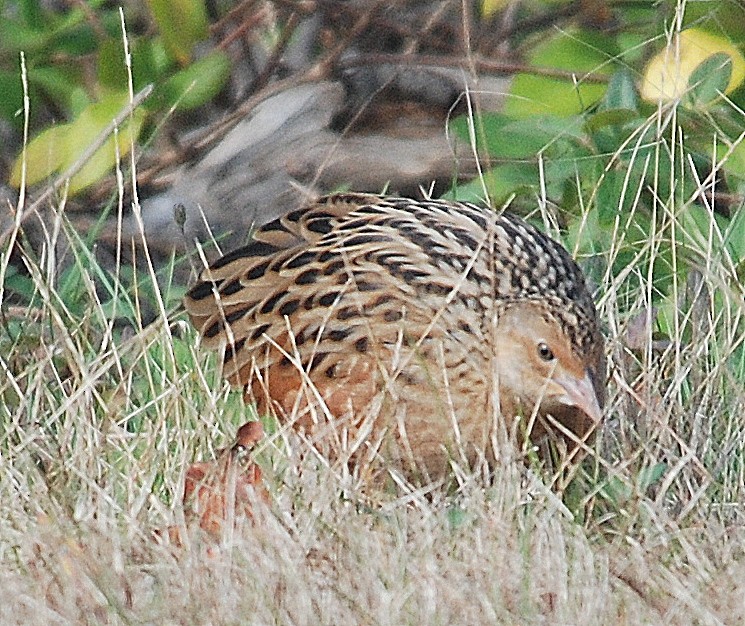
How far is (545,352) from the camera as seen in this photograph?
342 centimetres

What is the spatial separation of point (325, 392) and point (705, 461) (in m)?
0.74

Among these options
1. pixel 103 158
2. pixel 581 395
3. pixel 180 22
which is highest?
pixel 180 22

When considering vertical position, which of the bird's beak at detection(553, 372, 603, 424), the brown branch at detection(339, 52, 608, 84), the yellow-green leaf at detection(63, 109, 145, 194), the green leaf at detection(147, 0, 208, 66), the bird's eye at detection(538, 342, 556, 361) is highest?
the green leaf at detection(147, 0, 208, 66)

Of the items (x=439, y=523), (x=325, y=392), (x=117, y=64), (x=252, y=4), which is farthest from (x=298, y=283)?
(x=252, y=4)

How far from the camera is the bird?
3.35m

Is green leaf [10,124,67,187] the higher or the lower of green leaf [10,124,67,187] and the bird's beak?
the higher

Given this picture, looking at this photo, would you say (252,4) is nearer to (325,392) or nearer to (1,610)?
(325,392)

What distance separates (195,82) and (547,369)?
149 centimetres

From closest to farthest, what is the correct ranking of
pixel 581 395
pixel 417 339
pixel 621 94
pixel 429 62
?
pixel 581 395, pixel 417 339, pixel 621 94, pixel 429 62

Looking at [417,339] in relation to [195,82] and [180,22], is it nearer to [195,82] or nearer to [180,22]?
[180,22]

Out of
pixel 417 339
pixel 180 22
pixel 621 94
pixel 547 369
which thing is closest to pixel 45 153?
pixel 180 22

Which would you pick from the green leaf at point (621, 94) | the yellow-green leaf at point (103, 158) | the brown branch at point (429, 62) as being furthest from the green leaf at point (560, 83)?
the yellow-green leaf at point (103, 158)

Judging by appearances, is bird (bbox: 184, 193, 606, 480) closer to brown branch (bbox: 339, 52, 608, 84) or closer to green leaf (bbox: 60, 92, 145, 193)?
green leaf (bbox: 60, 92, 145, 193)


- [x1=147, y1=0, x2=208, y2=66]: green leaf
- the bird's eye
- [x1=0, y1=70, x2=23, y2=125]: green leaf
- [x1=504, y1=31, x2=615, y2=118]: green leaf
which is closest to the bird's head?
the bird's eye
